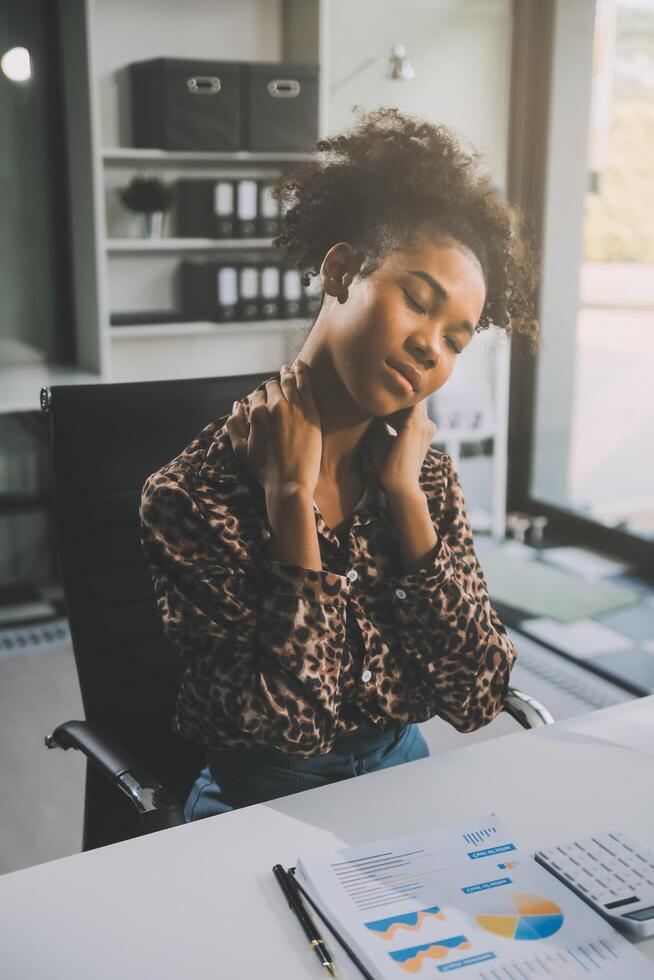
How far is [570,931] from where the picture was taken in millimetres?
780

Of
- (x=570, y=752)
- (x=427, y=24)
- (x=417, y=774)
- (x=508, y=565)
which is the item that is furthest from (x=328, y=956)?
(x=427, y=24)

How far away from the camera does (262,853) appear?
0.89 metres

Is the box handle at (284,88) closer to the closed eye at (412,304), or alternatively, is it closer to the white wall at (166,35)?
the white wall at (166,35)

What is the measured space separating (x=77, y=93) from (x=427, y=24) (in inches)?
55.2

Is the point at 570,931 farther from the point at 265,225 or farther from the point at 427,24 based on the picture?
the point at 427,24

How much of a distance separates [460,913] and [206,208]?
116 inches

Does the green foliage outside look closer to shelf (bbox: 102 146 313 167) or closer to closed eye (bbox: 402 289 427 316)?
shelf (bbox: 102 146 313 167)

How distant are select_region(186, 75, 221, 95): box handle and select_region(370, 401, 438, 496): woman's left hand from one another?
2.38 metres

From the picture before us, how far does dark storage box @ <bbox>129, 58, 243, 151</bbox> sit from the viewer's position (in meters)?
3.14

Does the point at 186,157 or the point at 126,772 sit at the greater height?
the point at 186,157

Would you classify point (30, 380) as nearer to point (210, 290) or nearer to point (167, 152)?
point (210, 290)

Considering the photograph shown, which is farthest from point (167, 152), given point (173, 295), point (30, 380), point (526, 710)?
point (526, 710)

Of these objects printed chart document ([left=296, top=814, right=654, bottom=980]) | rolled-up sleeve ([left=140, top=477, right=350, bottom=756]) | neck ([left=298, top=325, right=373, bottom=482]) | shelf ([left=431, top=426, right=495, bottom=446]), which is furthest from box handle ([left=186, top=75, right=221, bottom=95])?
printed chart document ([left=296, top=814, right=654, bottom=980])

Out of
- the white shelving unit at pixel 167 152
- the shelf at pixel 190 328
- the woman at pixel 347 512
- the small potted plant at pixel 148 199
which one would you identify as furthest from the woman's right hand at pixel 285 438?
the small potted plant at pixel 148 199
